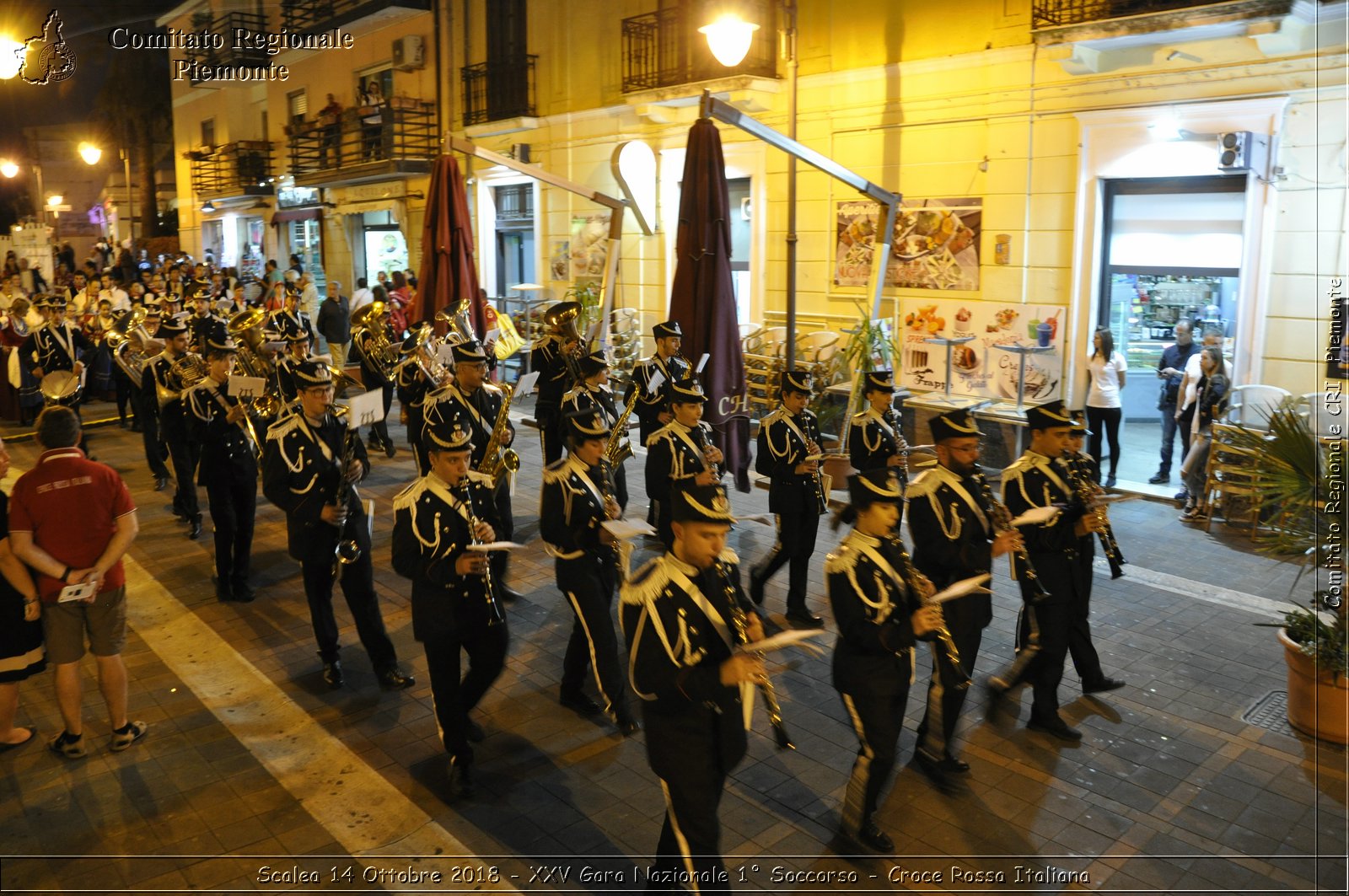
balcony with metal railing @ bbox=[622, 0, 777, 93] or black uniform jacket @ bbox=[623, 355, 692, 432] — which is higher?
balcony with metal railing @ bbox=[622, 0, 777, 93]

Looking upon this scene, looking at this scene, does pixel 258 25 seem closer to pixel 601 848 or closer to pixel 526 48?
pixel 526 48

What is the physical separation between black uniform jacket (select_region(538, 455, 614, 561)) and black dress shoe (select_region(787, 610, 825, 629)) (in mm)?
2376

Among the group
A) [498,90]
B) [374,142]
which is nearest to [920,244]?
[498,90]

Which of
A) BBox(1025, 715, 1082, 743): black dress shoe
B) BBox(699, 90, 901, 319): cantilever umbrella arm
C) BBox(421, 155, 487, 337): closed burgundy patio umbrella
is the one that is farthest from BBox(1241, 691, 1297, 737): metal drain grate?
BBox(421, 155, 487, 337): closed burgundy patio umbrella

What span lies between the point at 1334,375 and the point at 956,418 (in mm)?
6600

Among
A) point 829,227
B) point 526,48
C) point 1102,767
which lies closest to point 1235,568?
point 1102,767

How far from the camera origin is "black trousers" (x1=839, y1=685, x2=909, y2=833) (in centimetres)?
490

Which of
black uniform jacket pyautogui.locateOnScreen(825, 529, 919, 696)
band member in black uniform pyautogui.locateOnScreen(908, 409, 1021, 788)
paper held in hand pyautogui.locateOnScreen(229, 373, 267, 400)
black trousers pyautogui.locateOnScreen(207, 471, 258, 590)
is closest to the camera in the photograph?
black uniform jacket pyautogui.locateOnScreen(825, 529, 919, 696)

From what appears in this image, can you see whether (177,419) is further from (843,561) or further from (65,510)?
(843,561)

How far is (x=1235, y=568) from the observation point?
30.6ft

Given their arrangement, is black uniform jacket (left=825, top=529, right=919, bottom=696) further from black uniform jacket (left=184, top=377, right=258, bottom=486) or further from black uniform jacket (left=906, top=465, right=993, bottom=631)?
black uniform jacket (left=184, top=377, right=258, bottom=486)

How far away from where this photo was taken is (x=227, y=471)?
8852 millimetres

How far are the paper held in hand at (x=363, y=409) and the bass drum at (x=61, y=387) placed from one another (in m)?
8.65

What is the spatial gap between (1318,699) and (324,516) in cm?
620
